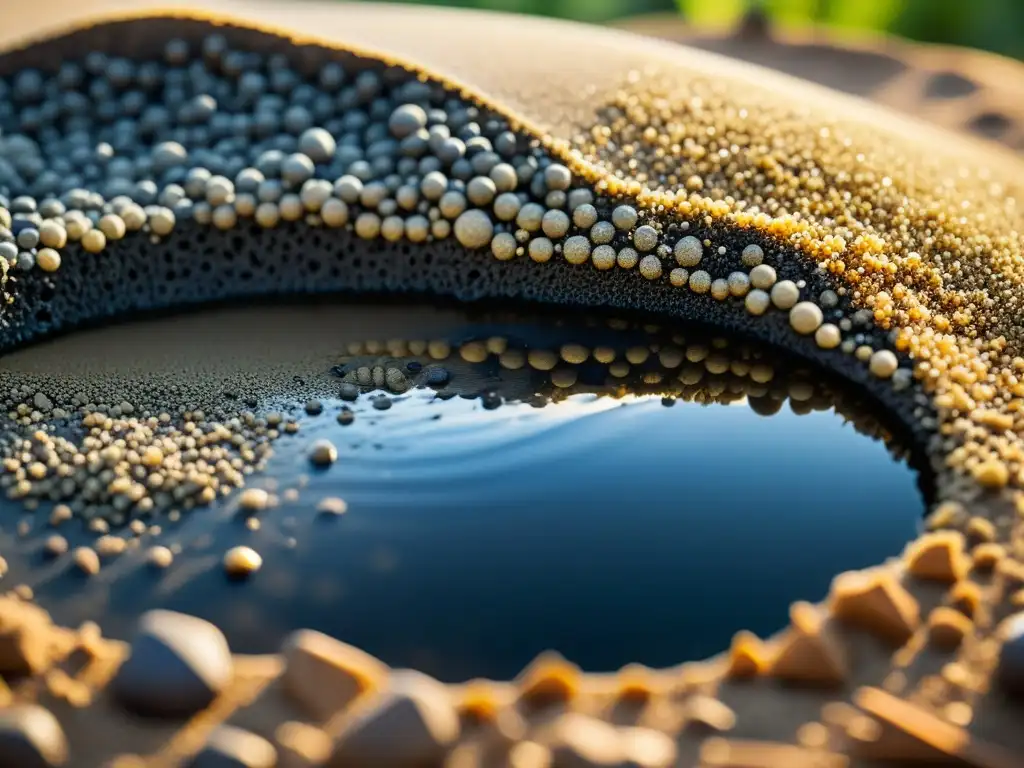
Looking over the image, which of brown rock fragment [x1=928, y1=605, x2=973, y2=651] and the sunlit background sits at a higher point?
the sunlit background

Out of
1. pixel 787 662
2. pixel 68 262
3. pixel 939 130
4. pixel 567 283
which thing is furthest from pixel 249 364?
pixel 939 130

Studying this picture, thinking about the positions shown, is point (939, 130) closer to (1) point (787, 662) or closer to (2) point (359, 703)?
(1) point (787, 662)

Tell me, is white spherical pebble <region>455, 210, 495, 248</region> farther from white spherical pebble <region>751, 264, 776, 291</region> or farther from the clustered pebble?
white spherical pebble <region>751, 264, 776, 291</region>

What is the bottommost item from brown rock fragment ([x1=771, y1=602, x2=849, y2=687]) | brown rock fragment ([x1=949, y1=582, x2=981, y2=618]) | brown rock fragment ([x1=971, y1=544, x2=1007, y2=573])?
brown rock fragment ([x1=771, y1=602, x2=849, y2=687])

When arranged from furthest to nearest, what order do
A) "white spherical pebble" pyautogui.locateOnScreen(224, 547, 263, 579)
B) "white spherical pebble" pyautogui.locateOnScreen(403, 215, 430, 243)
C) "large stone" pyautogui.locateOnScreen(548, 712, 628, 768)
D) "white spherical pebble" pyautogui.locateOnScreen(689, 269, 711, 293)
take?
"white spherical pebble" pyautogui.locateOnScreen(403, 215, 430, 243), "white spherical pebble" pyautogui.locateOnScreen(689, 269, 711, 293), "white spherical pebble" pyautogui.locateOnScreen(224, 547, 263, 579), "large stone" pyautogui.locateOnScreen(548, 712, 628, 768)

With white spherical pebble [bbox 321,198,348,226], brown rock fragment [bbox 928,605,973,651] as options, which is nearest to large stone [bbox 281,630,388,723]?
brown rock fragment [bbox 928,605,973,651]

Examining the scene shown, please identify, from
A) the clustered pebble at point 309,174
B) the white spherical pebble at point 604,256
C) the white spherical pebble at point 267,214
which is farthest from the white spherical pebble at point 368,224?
the white spherical pebble at point 604,256

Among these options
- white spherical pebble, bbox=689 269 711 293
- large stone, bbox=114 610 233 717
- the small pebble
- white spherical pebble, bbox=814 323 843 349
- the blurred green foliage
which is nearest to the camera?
large stone, bbox=114 610 233 717

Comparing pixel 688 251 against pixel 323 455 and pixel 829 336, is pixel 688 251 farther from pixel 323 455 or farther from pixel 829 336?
pixel 323 455
